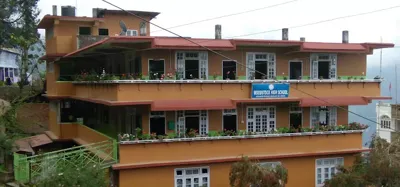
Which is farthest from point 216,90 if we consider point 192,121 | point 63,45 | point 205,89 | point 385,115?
point 385,115

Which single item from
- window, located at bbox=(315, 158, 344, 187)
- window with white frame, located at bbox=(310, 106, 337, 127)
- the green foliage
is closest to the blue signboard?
window with white frame, located at bbox=(310, 106, 337, 127)

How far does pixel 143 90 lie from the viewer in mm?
19109

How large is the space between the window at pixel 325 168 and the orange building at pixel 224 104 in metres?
0.05

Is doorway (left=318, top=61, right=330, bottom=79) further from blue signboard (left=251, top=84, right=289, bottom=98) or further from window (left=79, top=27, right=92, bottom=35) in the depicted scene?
window (left=79, top=27, right=92, bottom=35)

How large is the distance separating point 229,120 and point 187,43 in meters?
4.54

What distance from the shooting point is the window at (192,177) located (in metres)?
19.8

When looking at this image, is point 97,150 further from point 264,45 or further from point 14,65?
point 14,65

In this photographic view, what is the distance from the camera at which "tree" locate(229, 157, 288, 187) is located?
17406mm

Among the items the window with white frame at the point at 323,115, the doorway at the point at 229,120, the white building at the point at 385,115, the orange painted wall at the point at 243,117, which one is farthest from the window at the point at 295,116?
the white building at the point at 385,115

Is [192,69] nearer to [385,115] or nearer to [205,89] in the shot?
[205,89]

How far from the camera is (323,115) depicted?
23734mm

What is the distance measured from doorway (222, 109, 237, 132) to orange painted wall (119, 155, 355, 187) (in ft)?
7.83

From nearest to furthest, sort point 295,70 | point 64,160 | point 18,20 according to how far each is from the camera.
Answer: point 64,160 < point 295,70 < point 18,20

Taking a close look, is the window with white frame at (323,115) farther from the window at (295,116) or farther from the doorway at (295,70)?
the doorway at (295,70)
